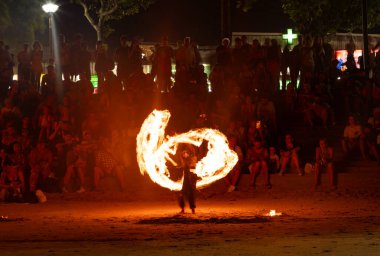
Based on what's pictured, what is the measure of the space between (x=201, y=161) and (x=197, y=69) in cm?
585

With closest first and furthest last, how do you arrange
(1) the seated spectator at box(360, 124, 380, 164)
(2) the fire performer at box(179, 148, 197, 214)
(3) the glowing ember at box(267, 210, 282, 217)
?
(3) the glowing ember at box(267, 210, 282, 217)
(2) the fire performer at box(179, 148, 197, 214)
(1) the seated spectator at box(360, 124, 380, 164)

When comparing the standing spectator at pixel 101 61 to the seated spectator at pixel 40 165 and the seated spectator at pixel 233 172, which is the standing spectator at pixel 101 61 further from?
the seated spectator at pixel 233 172

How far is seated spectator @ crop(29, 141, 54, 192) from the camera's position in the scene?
19.8 metres

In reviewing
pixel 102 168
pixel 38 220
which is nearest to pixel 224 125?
pixel 102 168

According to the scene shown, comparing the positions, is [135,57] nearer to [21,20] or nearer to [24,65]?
[24,65]

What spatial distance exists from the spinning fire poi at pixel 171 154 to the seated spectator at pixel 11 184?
130 inches

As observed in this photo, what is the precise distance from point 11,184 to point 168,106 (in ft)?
17.3

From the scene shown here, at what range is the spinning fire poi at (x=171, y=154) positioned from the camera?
1777cm

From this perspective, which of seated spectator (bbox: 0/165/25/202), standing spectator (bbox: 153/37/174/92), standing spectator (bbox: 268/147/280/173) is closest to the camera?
seated spectator (bbox: 0/165/25/202)

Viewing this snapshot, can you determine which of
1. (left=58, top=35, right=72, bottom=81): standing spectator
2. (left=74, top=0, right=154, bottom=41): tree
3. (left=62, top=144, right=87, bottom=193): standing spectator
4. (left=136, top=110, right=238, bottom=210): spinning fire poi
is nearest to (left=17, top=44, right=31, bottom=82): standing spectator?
(left=58, top=35, right=72, bottom=81): standing spectator

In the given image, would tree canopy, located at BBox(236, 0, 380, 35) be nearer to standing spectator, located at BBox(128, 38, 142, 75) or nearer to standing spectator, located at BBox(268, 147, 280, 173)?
standing spectator, located at BBox(128, 38, 142, 75)

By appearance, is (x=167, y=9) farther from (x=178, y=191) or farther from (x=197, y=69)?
(x=178, y=191)

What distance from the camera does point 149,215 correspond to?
16.8 meters

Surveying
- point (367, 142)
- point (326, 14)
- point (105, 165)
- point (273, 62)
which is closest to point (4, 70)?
point (105, 165)
